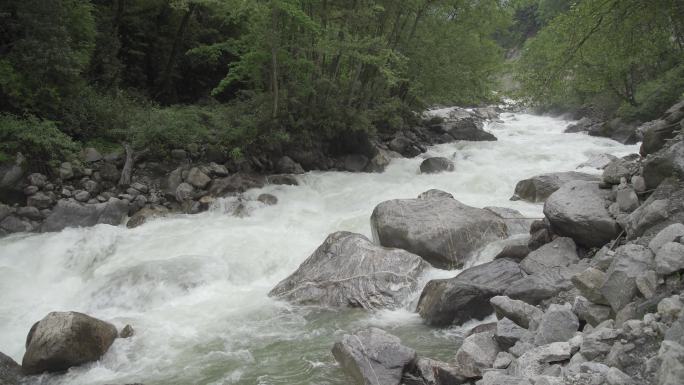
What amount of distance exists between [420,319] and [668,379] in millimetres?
4191

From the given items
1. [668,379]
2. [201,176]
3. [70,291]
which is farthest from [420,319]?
[201,176]

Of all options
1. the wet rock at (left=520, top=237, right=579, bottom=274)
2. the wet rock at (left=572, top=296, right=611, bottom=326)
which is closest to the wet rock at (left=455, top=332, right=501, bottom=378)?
the wet rock at (left=572, top=296, right=611, bottom=326)

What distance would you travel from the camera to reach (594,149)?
17797mm

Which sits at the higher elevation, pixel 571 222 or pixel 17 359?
pixel 571 222

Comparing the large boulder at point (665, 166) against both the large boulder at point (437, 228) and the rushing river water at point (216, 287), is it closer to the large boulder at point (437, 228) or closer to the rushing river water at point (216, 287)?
the large boulder at point (437, 228)

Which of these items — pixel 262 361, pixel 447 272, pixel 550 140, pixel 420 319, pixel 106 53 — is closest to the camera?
pixel 262 361

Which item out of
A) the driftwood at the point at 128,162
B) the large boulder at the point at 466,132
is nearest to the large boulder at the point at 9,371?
the driftwood at the point at 128,162

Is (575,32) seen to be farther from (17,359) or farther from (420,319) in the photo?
(17,359)

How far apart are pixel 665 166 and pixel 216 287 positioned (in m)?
7.31

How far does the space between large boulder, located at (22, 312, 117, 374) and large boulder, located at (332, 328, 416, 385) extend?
325cm

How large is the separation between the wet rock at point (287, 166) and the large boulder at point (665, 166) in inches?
406

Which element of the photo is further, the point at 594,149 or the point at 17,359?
the point at 594,149

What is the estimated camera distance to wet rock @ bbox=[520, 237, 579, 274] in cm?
741

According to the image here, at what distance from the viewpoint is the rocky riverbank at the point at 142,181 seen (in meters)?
11.4
